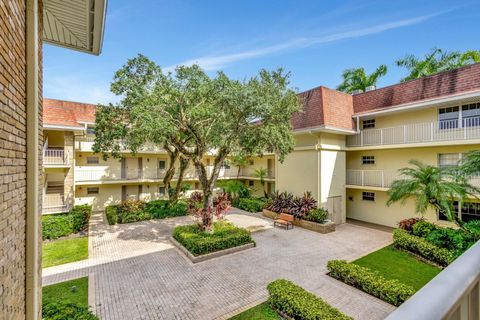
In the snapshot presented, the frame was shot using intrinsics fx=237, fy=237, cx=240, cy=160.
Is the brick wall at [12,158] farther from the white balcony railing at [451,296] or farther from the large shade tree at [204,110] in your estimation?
the large shade tree at [204,110]

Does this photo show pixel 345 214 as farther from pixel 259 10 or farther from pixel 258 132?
pixel 259 10

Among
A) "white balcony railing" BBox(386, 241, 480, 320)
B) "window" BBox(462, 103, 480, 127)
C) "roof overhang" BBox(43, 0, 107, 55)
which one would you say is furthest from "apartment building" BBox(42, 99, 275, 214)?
"white balcony railing" BBox(386, 241, 480, 320)

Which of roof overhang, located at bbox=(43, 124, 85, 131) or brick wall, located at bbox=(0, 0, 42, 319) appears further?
roof overhang, located at bbox=(43, 124, 85, 131)

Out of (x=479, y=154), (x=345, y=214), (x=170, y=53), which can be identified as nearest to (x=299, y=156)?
(x=345, y=214)

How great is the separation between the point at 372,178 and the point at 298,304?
12.9 metres

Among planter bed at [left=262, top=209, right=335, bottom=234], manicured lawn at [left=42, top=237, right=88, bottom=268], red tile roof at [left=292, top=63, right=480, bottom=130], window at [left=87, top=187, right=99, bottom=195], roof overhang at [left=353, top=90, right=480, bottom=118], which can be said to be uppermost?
red tile roof at [left=292, top=63, right=480, bottom=130]

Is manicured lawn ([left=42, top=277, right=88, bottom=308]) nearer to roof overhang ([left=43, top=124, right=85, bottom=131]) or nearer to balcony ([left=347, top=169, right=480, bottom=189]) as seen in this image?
roof overhang ([left=43, top=124, right=85, bottom=131])

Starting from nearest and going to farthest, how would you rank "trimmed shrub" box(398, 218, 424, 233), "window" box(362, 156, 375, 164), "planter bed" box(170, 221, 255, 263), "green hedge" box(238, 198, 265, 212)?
1. "planter bed" box(170, 221, 255, 263)
2. "trimmed shrub" box(398, 218, 424, 233)
3. "window" box(362, 156, 375, 164)
4. "green hedge" box(238, 198, 265, 212)

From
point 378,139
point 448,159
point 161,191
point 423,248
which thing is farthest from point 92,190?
point 448,159

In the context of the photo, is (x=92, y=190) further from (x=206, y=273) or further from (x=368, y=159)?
(x=368, y=159)

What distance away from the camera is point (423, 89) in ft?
49.1

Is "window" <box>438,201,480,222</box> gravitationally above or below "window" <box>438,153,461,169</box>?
below

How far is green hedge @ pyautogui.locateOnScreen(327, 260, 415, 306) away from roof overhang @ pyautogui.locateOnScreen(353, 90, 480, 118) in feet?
34.8

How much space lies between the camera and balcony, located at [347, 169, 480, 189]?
16.0 metres
